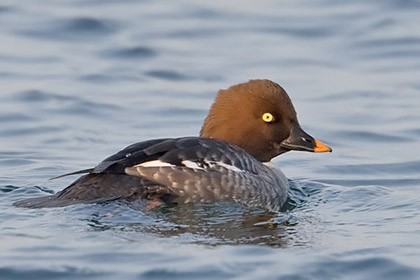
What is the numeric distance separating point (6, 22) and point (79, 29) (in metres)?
1.10

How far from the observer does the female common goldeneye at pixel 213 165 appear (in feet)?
27.8

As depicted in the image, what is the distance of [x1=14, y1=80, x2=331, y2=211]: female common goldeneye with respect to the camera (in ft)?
27.8

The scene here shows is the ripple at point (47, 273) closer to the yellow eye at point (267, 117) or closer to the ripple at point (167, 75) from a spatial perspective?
the yellow eye at point (267, 117)

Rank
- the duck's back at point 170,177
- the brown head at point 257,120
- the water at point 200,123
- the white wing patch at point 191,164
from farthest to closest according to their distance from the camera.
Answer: the brown head at point 257,120
the white wing patch at point 191,164
the duck's back at point 170,177
the water at point 200,123

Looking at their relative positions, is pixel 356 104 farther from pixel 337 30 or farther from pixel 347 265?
pixel 347 265

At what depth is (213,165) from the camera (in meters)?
8.70

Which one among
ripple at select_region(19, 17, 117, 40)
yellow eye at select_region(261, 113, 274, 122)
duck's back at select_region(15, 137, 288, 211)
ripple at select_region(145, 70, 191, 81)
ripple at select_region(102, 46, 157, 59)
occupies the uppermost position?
ripple at select_region(19, 17, 117, 40)

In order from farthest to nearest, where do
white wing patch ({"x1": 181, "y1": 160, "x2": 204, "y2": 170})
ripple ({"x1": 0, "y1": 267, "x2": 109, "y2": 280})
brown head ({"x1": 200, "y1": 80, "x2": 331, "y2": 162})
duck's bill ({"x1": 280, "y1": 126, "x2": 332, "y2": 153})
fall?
duck's bill ({"x1": 280, "y1": 126, "x2": 332, "y2": 153}) → brown head ({"x1": 200, "y1": 80, "x2": 331, "y2": 162}) → white wing patch ({"x1": 181, "y1": 160, "x2": 204, "y2": 170}) → ripple ({"x1": 0, "y1": 267, "x2": 109, "y2": 280})

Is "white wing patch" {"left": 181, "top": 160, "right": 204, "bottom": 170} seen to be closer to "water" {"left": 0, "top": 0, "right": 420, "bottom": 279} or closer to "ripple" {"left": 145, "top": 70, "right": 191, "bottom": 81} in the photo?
"water" {"left": 0, "top": 0, "right": 420, "bottom": 279}

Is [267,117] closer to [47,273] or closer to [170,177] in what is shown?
[170,177]

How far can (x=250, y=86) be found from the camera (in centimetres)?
952

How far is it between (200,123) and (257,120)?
3.21 m

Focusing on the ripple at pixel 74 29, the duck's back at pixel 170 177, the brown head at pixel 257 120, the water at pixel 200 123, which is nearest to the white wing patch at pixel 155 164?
the duck's back at pixel 170 177

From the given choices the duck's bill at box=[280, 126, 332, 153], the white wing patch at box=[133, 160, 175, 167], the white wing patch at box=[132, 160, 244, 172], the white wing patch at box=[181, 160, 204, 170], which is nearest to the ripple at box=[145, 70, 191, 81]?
the duck's bill at box=[280, 126, 332, 153]
